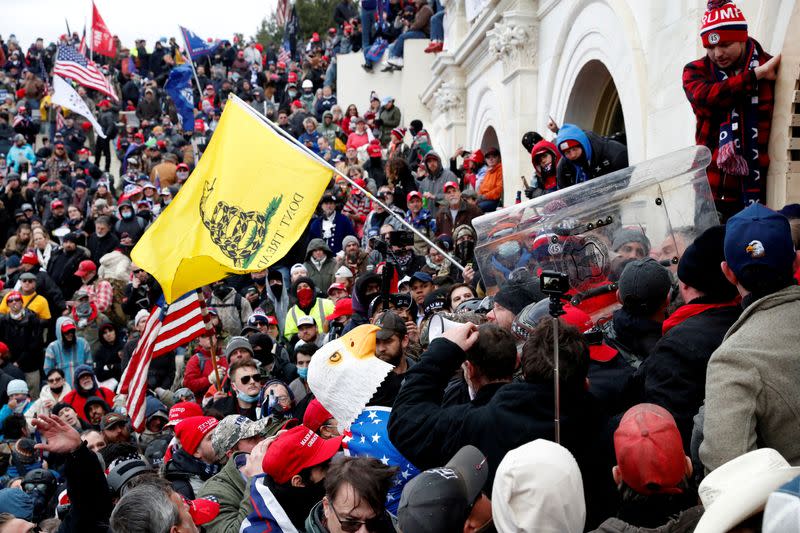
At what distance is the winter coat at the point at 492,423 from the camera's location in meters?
3.39

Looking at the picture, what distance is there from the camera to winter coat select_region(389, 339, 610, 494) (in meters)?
3.39

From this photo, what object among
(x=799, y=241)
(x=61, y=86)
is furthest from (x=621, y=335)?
(x=61, y=86)

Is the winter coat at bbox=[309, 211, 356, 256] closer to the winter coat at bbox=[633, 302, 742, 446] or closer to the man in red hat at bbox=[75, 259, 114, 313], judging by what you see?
the man in red hat at bbox=[75, 259, 114, 313]

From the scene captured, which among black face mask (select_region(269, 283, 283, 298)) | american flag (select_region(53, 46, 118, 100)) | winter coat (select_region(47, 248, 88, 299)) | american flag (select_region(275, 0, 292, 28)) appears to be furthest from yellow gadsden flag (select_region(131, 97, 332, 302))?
american flag (select_region(275, 0, 292, 28))

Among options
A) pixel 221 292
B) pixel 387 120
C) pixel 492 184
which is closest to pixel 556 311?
pixel 221 292

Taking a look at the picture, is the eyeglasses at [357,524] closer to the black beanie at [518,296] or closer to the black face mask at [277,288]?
the black beanie at [518,296]

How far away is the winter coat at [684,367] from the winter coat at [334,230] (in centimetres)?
915

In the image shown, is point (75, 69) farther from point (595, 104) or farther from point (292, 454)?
point (292, 454)

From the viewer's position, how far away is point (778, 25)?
5.91 m

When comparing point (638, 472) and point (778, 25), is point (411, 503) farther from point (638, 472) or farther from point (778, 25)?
point (778, 25)

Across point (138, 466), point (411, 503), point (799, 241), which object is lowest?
point (138, 466)

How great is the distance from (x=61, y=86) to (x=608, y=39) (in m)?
15.7

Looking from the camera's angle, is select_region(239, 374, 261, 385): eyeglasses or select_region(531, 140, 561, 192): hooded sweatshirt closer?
select_region(239, 374, 261, 385): eyeglasses

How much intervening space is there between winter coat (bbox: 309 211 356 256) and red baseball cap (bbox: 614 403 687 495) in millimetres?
9709
